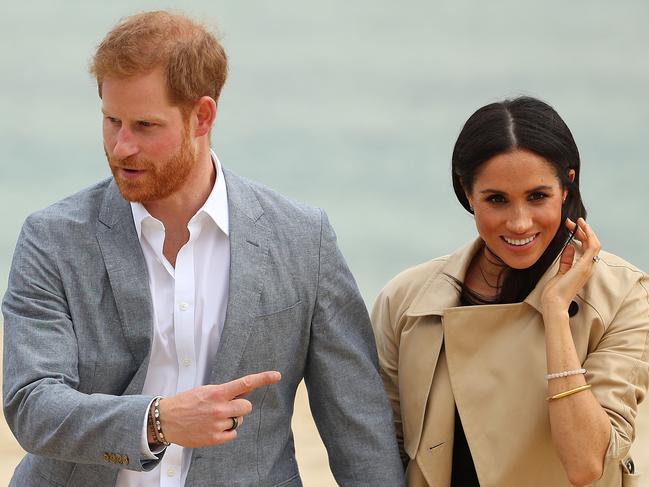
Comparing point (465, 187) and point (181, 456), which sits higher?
point (465, 187)

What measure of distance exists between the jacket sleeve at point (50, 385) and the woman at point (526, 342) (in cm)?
70

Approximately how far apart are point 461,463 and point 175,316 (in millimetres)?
Result: 740

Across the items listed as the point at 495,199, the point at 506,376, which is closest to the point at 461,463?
the point at 506,376

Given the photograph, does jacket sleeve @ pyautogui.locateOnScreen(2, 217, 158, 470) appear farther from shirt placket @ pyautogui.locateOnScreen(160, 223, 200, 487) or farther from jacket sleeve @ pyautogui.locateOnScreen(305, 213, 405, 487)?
jacket sleeve @ pyautogui.locateOnScreen(305, 213, 405, 487)

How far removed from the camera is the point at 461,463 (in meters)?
2.98

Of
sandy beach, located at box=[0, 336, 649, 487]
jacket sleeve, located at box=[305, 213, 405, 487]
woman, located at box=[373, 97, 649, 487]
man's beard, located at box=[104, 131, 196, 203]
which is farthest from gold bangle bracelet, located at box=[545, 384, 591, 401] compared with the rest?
sandy beach, located at box=[0, 336, 649, 487]

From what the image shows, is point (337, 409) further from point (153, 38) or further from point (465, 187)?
point (153, 38)

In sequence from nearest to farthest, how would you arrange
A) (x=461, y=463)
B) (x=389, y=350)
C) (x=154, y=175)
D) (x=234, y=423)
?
(x=234, y=423)
(x=154, y=175)
(x=461, y=463)
(x=389, y=350)

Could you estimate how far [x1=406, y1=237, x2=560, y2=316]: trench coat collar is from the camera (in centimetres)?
297

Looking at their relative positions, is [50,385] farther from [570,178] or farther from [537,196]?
[570,178]

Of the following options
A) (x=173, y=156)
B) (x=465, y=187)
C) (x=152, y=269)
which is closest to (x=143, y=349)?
(x=152, y=269)

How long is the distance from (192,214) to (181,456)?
19.9 inches

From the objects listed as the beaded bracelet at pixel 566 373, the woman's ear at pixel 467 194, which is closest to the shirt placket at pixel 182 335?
the woman's ear at pixel 467 194

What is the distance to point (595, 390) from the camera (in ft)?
9.21
